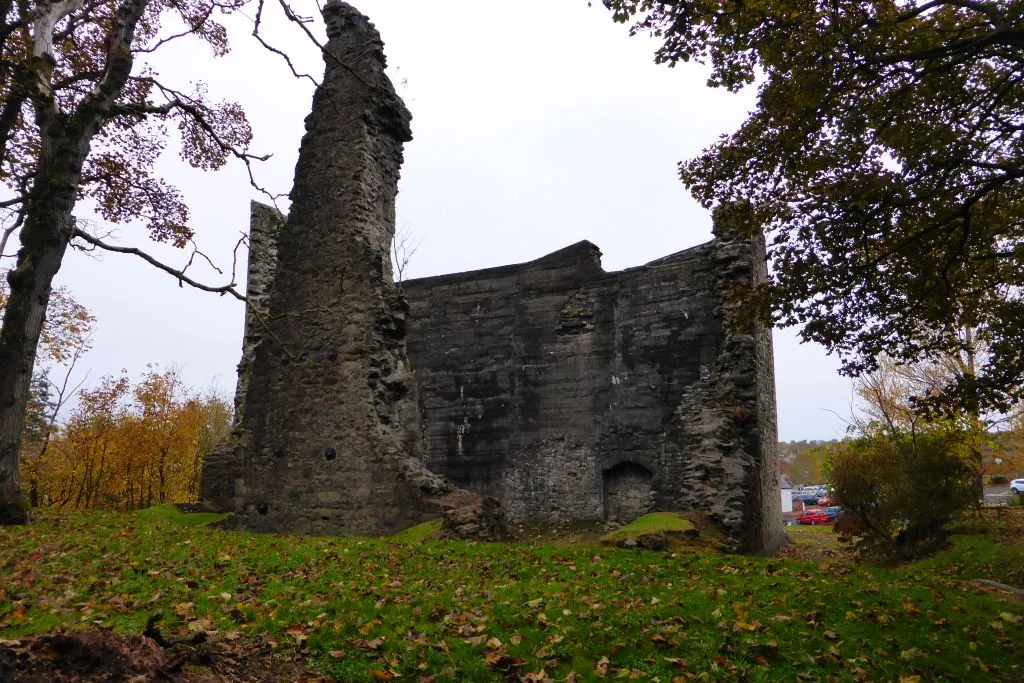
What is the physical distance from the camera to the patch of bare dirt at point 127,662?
3.67 meters

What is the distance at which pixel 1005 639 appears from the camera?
6137 mm

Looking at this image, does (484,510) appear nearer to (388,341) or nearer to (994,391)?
(388,341)

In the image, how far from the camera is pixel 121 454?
90.2 ft

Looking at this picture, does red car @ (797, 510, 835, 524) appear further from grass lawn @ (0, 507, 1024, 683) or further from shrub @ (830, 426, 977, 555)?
grass lawn @ (0, 507, 1024, 683)

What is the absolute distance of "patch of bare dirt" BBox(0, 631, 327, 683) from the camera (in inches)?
145

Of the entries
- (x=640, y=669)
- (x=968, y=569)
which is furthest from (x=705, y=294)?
(x=640, y=669)

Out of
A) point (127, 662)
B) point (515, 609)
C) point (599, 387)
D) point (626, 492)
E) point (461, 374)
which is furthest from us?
point (461, 374)

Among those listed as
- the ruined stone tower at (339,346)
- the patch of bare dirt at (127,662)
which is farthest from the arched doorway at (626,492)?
the patch of bare dirt at (127,662)

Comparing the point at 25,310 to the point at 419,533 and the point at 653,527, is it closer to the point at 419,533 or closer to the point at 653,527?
the point at 419,533

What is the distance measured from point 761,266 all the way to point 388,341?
11.1 metres

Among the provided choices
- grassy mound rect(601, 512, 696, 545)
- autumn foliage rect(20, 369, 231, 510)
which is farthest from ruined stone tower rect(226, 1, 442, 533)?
autumn foliage rect(20, 369, 231, 510)

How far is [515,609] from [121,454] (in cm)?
2656

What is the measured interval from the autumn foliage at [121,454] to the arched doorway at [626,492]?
17.3 meters

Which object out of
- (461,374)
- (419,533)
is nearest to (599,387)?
(461,374)
